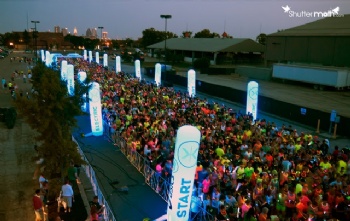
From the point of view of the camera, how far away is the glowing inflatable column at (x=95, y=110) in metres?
18.5

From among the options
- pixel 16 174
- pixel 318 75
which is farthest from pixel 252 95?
pixel 318 75

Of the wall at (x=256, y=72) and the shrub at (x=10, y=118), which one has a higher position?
the wall at (x=256, y=72)

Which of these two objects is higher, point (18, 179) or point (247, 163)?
point (247, 163)

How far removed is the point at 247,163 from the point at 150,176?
363 cm

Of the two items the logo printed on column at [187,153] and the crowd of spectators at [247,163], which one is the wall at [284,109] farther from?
the logo printed on column at [187,153]

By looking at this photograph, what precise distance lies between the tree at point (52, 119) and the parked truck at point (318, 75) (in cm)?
3085

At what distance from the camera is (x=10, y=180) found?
12.9 m

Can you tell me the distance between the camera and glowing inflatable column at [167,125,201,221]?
27.2 ft

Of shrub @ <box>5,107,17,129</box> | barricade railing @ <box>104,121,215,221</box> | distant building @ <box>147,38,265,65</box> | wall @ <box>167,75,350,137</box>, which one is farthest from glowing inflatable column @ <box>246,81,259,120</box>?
distant building @ <box>147,38,265,65</box>

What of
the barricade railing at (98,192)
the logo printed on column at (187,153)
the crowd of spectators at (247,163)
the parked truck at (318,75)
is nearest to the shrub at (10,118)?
the crowd of spectators at (247,163)

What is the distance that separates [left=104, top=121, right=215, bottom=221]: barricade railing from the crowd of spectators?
0.18 m

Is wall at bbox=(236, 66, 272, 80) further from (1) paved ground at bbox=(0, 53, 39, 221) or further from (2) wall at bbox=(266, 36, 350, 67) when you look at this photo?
(1) paved ground at bbox=(0, 53, 39, 221)

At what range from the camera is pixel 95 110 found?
61.4ft

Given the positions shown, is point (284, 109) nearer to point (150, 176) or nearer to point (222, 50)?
point (150, 176)
